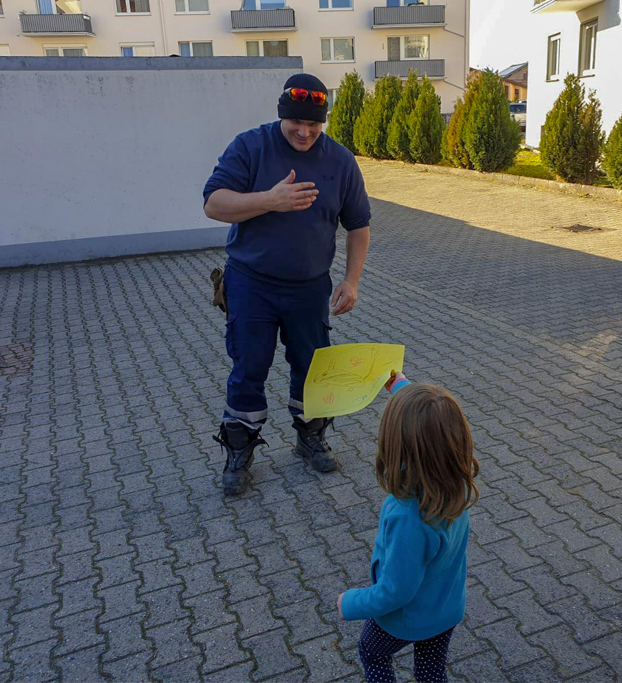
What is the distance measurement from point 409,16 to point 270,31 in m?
7.63

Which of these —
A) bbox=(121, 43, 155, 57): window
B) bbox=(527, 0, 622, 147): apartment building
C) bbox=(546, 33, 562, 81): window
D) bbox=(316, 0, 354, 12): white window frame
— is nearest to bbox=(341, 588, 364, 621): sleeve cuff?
bbox=(527, 0, 622, 147): apartment building

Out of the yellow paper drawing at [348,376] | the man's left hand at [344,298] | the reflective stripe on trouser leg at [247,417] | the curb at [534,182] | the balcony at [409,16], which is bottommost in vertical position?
the reflective stripe on trouser leg at [247,417]

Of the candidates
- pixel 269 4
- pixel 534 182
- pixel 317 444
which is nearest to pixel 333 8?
pixel 269 4

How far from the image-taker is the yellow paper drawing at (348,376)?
2596 millimetres

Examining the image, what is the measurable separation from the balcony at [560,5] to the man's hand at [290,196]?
67.4ft

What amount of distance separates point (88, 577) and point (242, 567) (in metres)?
0.70

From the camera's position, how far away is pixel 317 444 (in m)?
3.86

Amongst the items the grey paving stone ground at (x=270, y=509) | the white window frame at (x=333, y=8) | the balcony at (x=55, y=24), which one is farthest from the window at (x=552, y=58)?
the balcony at (x=55, y=24)

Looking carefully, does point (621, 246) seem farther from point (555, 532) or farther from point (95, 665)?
point (95, 665)

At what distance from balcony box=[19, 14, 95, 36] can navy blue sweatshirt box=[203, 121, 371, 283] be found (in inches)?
1448

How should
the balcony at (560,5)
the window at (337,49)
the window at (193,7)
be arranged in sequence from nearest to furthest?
the balcony at (560,5) < the window at (193,7) < the window at (337,49)

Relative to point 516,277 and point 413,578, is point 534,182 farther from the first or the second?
point 413,578

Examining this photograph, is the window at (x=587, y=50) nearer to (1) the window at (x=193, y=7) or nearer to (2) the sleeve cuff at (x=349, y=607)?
(2) the sleeve cuff at (x=349, y=607)

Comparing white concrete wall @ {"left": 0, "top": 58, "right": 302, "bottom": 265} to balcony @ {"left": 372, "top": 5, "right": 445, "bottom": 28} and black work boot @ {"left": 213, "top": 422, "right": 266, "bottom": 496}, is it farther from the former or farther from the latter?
balcony @ {"left": 372, "top": 5, "right": 445, "bottom": 28}
